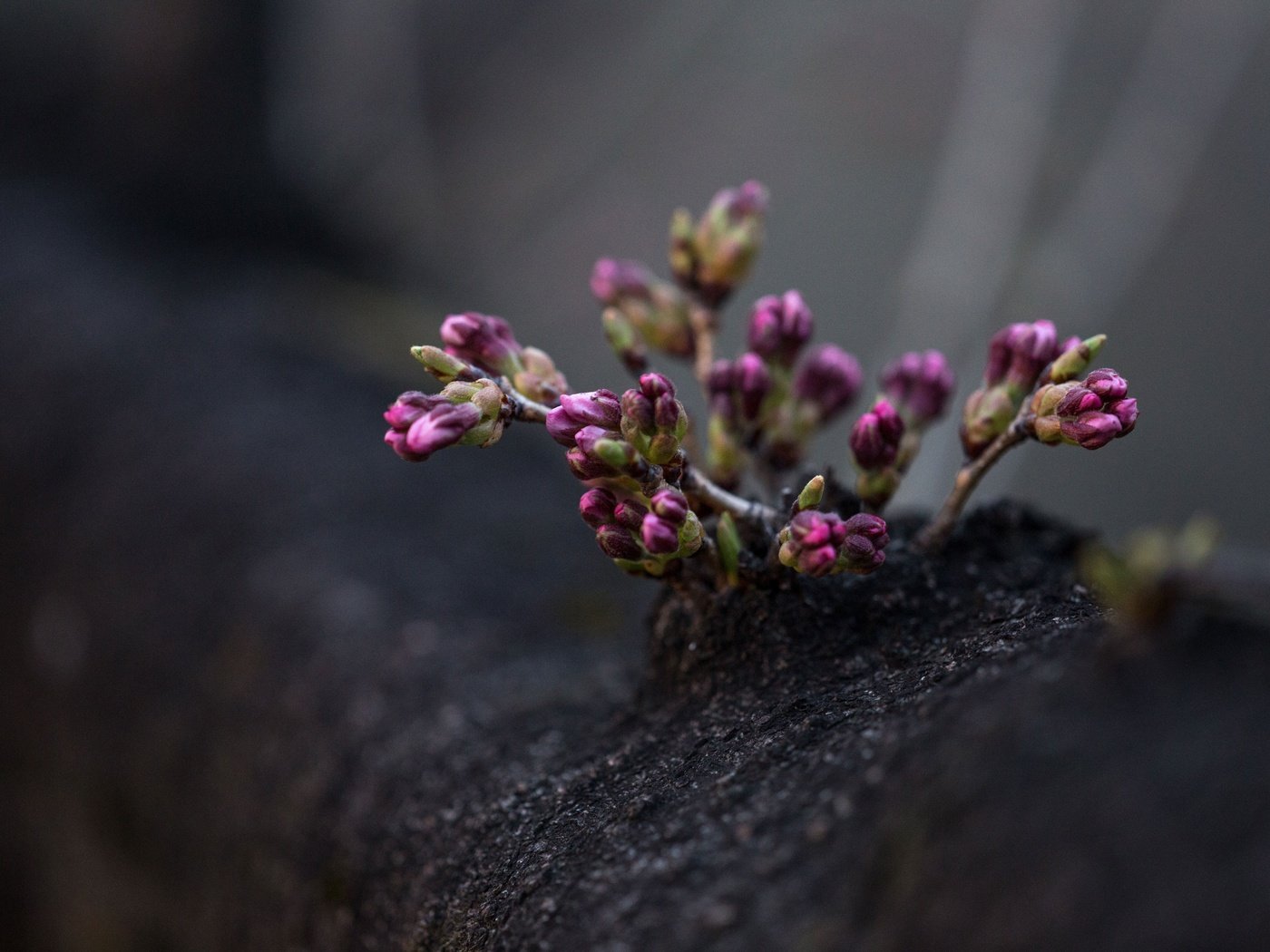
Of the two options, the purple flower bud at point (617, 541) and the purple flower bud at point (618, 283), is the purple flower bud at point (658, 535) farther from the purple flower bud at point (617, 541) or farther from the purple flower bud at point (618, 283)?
the purple flower bud at point (618, 283)

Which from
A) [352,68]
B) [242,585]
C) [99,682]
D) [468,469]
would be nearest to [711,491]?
[242,585]

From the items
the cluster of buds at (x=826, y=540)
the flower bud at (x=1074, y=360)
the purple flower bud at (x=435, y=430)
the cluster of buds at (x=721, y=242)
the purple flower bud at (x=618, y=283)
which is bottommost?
the cluster of buds at (x=826, y=540)

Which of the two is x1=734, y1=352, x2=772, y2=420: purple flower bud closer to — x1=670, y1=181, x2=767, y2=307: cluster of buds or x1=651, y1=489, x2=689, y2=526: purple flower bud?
x1=670, y1=181, x2=767, y2=307: cluster of buds

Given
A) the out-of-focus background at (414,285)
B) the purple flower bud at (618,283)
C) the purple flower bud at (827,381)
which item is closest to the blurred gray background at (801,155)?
the out-of-focus background at (414,285)

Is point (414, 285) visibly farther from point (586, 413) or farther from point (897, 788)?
point (897, 788)

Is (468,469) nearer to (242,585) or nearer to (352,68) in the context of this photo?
(242,585)

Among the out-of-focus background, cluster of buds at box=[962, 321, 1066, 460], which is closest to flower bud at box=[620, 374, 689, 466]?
cluster of buds at box=[962, 321, 1066, 460]

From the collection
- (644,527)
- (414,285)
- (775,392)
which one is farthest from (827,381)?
(414,285)

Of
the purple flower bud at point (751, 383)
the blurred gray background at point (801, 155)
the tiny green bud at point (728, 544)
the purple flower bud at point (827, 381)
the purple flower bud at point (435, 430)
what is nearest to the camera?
the purple flower bud at point (435, 430)
